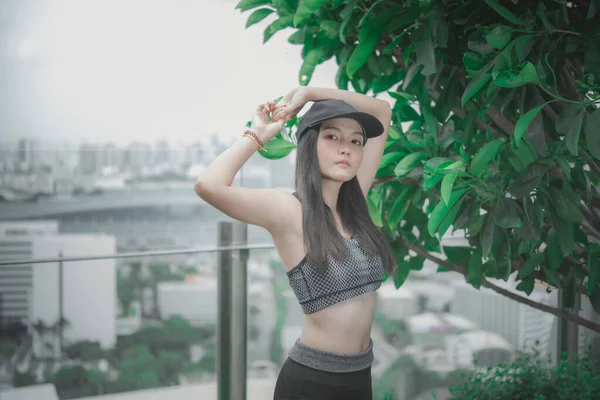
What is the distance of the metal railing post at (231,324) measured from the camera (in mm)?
2893

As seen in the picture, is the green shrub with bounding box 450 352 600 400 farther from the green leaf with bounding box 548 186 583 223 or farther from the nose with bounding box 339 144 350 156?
→ the nose with bounding box 339 144 350 156

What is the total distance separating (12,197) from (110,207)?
0.42 meters

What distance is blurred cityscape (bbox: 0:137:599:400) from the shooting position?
2727 mm

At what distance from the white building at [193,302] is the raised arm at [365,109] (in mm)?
1395

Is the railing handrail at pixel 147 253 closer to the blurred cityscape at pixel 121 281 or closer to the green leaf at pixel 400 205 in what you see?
the blurred cityscape at pixel 121 281

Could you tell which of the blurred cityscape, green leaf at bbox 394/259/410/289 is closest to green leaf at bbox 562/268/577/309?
green leaf at bbox 394/259/410/289

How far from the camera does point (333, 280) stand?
58.8 inches

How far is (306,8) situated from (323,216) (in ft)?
2.01

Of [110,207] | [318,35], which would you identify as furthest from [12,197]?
Result: [318,35]

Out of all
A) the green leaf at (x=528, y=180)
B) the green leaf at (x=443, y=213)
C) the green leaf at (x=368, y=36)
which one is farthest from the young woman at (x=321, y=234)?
the green leaf at (x=528, y=180)

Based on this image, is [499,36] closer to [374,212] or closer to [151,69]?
[374,212]

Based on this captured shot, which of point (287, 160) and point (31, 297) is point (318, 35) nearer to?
point (287, 160)

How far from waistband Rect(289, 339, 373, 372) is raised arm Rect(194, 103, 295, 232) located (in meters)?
0.29

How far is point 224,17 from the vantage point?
123 inches
